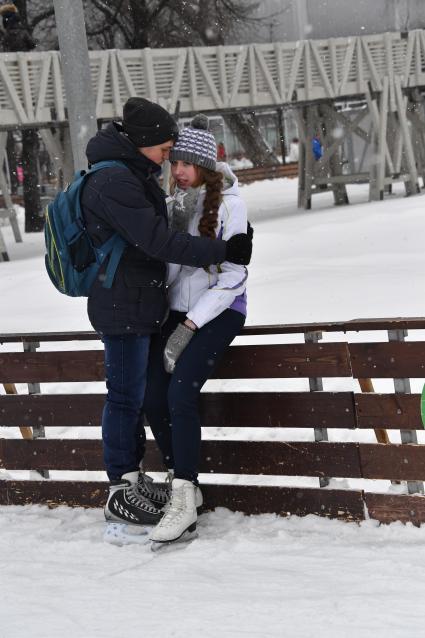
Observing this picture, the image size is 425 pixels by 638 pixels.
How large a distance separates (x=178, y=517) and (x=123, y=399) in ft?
2.05

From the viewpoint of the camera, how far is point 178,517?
205 inches

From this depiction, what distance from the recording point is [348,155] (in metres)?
36.7

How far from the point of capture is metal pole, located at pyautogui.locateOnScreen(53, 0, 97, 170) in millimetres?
7887

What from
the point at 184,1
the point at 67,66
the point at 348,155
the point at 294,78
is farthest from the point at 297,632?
the point at 348,155

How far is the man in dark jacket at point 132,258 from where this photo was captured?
5012 mm

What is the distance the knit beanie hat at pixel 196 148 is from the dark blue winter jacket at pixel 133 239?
0.17 m

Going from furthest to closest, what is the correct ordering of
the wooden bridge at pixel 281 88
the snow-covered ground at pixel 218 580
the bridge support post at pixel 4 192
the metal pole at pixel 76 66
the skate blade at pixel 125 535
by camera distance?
the bridge support post at pixel 4 192 < the wooden bridge at pixel 281 88 < the metal pole at pixel 76 66 < the skate blade at pixel 125 535 < the snow-covered ground at pixel 218 580

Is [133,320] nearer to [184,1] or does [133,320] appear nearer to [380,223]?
[380,223]

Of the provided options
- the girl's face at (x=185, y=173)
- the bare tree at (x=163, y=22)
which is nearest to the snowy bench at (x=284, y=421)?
the girl's face at (x=185, y=173)

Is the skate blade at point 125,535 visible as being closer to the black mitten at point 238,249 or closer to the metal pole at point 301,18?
the black mitten at point 238,249

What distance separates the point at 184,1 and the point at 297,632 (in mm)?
29317

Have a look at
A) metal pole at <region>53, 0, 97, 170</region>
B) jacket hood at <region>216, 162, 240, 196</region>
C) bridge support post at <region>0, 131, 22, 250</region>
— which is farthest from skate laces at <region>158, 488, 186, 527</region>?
bridge support post at <region>0, 131, 22, 250</region>

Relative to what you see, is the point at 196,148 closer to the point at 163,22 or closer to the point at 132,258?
the point at 132,258

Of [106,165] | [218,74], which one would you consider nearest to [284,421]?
[106,165]
